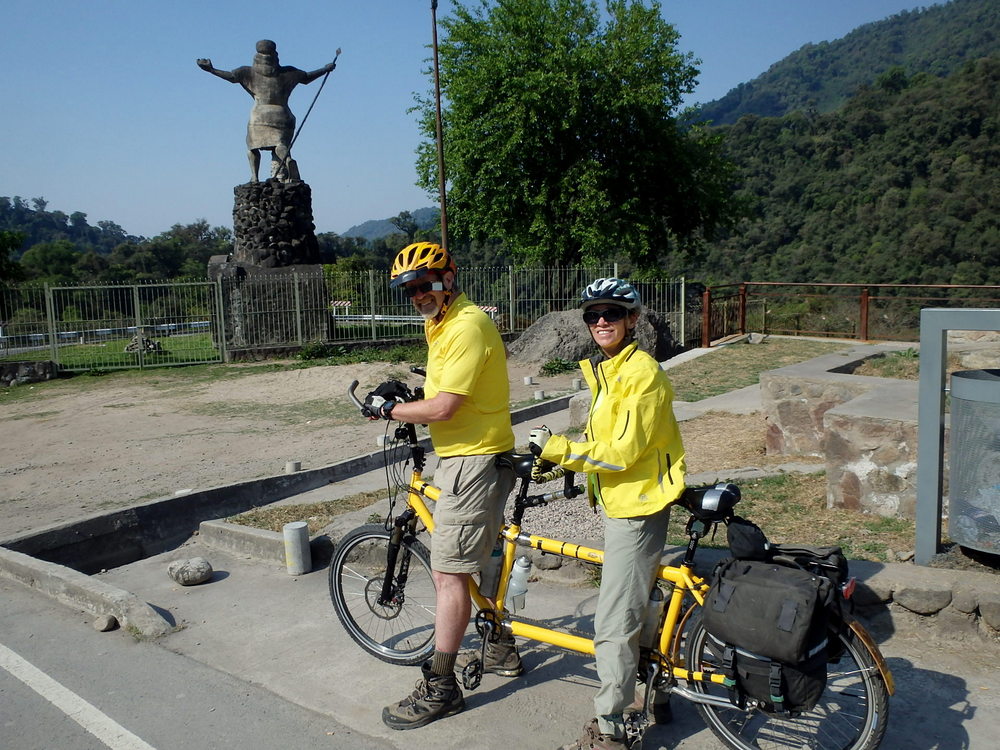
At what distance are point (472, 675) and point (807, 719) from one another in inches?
54.0

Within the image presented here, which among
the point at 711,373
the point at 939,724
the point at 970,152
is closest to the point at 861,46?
the point at 970,152

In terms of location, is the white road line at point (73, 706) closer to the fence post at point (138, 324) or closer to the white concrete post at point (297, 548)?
the white concrete post at point (297, 548)

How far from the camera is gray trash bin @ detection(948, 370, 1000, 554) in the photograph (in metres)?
4.03

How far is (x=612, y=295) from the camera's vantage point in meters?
3.08

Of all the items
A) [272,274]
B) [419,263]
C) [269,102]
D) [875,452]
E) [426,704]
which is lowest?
[426,704]

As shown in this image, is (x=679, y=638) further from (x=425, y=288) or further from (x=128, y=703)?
(x=128, y=703)

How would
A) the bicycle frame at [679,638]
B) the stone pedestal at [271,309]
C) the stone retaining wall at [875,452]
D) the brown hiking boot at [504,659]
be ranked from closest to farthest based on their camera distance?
the bicycle frame at [679,638], the brown hiking boot at [504,659], the stone retaining wall at [875,452], the stone pedestal at [271,309]

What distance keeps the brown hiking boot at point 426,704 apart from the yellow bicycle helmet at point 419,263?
5.53ft

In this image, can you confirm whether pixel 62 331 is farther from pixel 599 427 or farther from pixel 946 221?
pixel 946 221

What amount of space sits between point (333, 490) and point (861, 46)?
190m

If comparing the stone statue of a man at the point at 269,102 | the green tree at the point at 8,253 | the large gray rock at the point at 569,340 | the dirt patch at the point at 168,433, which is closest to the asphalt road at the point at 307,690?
the dirt patch at the point at 168,433

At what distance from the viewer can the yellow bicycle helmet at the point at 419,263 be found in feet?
11.4

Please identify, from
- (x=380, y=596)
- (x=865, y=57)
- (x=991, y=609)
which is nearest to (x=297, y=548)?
(x=380, y=596)

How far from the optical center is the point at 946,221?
1409 inches
